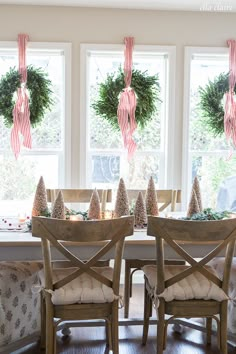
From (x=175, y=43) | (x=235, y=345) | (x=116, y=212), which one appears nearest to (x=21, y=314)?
(x=116, y=212)

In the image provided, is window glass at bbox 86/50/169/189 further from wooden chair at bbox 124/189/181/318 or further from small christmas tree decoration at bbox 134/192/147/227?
small christmas tree decoration at bbox 134/192/147/227

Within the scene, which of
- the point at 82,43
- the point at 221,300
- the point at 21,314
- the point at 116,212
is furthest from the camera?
the point at 82,43

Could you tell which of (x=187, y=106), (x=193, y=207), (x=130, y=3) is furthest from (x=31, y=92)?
(x=193, y=207)

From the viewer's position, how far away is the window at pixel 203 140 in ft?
13.9

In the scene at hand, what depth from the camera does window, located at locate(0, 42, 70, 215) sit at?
415cm

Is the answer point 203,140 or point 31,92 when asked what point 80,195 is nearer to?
point 31,92

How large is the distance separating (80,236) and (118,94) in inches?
91.3

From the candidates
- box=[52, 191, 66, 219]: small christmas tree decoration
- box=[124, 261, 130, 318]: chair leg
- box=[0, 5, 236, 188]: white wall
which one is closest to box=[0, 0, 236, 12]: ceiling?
box=[0, 5, 236, 188]: white wall

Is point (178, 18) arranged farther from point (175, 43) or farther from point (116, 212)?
point (116, 212)

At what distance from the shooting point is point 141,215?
2.78 meters

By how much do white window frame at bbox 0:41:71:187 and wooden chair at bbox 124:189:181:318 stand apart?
101 centimetres

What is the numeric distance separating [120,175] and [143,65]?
1110 millimetres

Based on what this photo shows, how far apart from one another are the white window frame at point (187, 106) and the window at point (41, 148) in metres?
1.14

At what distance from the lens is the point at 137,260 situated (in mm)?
3154
